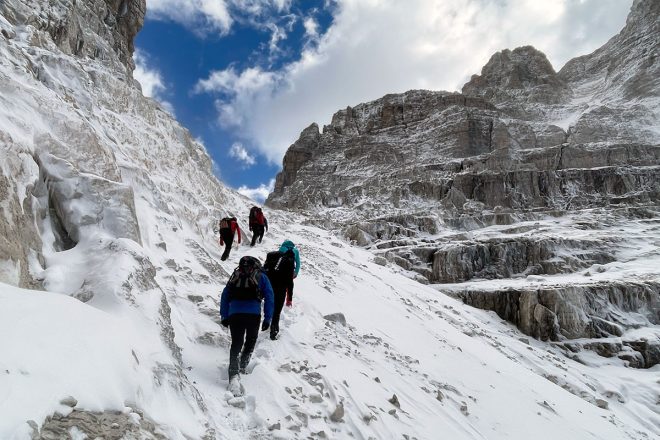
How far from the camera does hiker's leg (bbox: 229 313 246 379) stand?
5.16 meters

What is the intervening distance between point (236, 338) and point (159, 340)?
0.93 metres

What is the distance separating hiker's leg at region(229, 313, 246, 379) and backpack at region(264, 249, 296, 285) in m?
2.14

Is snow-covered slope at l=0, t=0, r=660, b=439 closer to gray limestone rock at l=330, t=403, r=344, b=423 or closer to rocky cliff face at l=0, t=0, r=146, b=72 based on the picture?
gray limestone rock at l=330, t=403, r=344, b=423

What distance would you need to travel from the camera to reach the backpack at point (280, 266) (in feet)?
24.8

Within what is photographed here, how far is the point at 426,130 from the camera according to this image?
9350 cm

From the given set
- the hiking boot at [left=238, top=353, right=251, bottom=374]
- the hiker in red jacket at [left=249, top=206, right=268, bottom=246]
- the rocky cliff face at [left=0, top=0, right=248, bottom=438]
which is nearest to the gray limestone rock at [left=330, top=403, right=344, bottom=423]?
the hiking boot at [left=238, top=353, right=251, bottom=374]

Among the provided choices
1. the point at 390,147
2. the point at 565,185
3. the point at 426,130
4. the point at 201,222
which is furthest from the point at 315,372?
the point at 426,130

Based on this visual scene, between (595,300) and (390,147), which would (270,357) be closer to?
(595,300)

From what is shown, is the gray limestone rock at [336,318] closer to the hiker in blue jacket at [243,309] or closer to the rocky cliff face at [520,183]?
the hiker in blue jacket at [243,309]

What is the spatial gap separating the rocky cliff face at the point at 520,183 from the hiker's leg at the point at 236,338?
22320mm

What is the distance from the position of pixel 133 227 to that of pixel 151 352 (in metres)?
3.86

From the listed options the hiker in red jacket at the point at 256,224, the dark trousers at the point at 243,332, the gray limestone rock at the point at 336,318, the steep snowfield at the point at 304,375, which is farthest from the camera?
the hiker in red jacket at the point at 256,224

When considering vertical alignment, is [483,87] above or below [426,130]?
above

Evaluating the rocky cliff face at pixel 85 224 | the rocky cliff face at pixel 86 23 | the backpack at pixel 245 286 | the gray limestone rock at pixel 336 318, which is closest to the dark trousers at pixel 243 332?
the backpack at pixel 245 286
